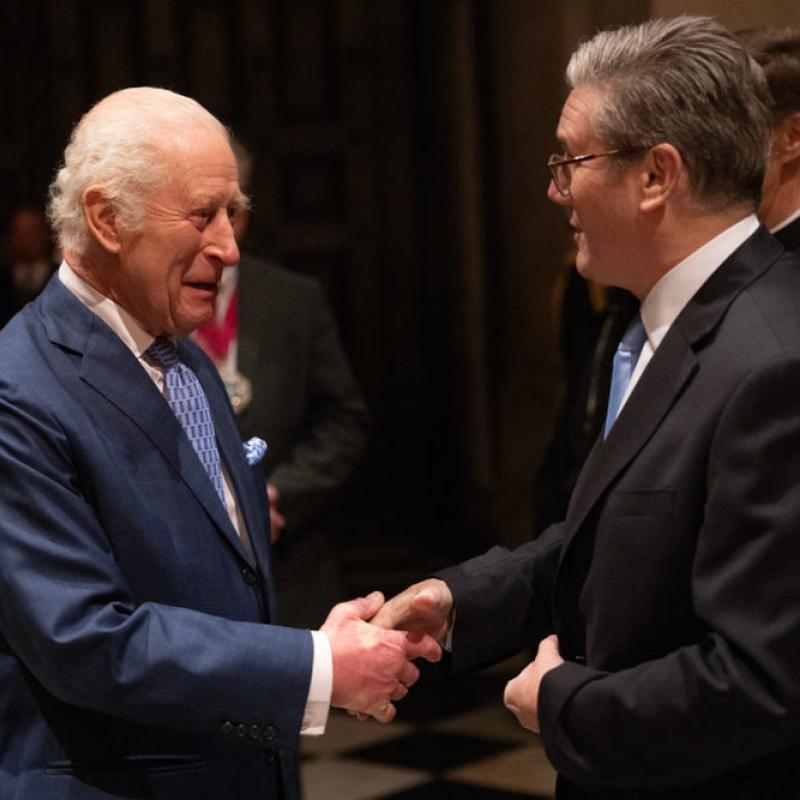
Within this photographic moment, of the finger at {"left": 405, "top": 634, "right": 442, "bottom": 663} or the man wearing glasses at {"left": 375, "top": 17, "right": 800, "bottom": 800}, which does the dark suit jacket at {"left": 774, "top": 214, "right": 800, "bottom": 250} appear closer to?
the man wearing glasses at {"left": 375, "top": 17, "right": 800, "bottom": 800}

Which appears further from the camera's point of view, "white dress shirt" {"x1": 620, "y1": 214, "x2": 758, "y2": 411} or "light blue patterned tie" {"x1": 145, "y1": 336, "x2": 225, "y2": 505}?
"light blue patterned tie" {"x1": 145, "y1": 336, "x2": 225, "y2": 505}

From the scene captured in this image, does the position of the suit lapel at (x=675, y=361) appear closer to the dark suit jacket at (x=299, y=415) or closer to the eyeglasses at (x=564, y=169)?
the eyeglasses at (x=564, y=169)

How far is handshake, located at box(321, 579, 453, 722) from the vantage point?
93.0 inches

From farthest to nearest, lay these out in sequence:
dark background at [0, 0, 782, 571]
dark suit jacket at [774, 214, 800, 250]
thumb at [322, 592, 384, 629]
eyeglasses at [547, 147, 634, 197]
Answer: dark background at [0, 0, 782, 571], dark suit jacket at [774, 214, 800, 250], thumb at [322, 592, 384, 629], eyeglasses at [547, 147, 634, 197]

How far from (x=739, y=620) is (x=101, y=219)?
1.16 m

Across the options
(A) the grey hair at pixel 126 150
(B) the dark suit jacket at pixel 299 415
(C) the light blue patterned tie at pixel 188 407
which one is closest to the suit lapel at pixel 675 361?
(C) the light blue patterned tie at pixel 188 407

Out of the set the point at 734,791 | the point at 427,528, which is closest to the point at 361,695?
the point at 734,791

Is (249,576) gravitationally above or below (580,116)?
below

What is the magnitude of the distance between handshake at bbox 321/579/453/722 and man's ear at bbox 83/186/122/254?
Result: 2.25ft

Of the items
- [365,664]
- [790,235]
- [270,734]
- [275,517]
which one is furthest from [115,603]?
[275,517]

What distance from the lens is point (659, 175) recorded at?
208 centimetres

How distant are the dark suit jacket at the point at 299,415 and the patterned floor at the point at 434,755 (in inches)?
31.5

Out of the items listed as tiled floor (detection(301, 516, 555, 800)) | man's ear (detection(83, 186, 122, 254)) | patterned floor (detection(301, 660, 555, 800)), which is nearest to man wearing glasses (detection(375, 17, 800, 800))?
man's ear (detection(83, 186, 122, 254))

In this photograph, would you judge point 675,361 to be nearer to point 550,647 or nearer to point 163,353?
point 550,647
